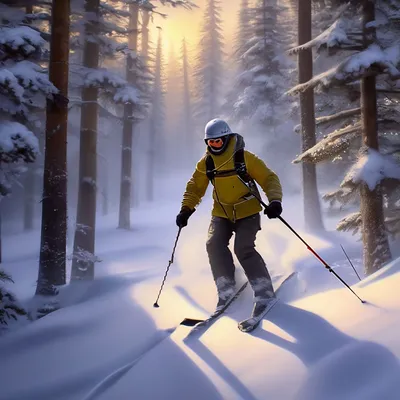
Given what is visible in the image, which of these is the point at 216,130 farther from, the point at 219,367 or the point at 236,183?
the point at 219,367

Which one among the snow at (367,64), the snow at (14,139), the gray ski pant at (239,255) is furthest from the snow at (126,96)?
the gray ski pant at (239,255)

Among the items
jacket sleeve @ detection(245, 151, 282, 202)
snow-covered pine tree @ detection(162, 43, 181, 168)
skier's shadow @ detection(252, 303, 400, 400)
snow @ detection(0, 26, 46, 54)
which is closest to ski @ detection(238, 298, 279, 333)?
skier's shadow @ detection(252, 303, 400, 400)

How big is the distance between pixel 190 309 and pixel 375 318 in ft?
11.4

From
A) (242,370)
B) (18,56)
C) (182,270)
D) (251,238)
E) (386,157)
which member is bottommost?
(182,270)

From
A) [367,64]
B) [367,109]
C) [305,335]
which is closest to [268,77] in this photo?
[367,109]

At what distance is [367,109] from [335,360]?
240 inches

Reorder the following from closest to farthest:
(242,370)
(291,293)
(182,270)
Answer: (242,370)
(291,293)
(182,270)

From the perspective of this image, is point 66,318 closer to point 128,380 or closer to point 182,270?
point 128,380

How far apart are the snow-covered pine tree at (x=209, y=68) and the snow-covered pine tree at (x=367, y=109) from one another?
3977 centimetres

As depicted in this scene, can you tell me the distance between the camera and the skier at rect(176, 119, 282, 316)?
5310 mm

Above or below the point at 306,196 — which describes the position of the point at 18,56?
above

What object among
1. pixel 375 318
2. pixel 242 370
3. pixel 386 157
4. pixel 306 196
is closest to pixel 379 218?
pixel 386 157

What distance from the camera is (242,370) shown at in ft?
12.3

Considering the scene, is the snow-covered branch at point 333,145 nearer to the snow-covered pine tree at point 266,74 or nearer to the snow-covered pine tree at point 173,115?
the snow-covered pine tree at point 266,74
